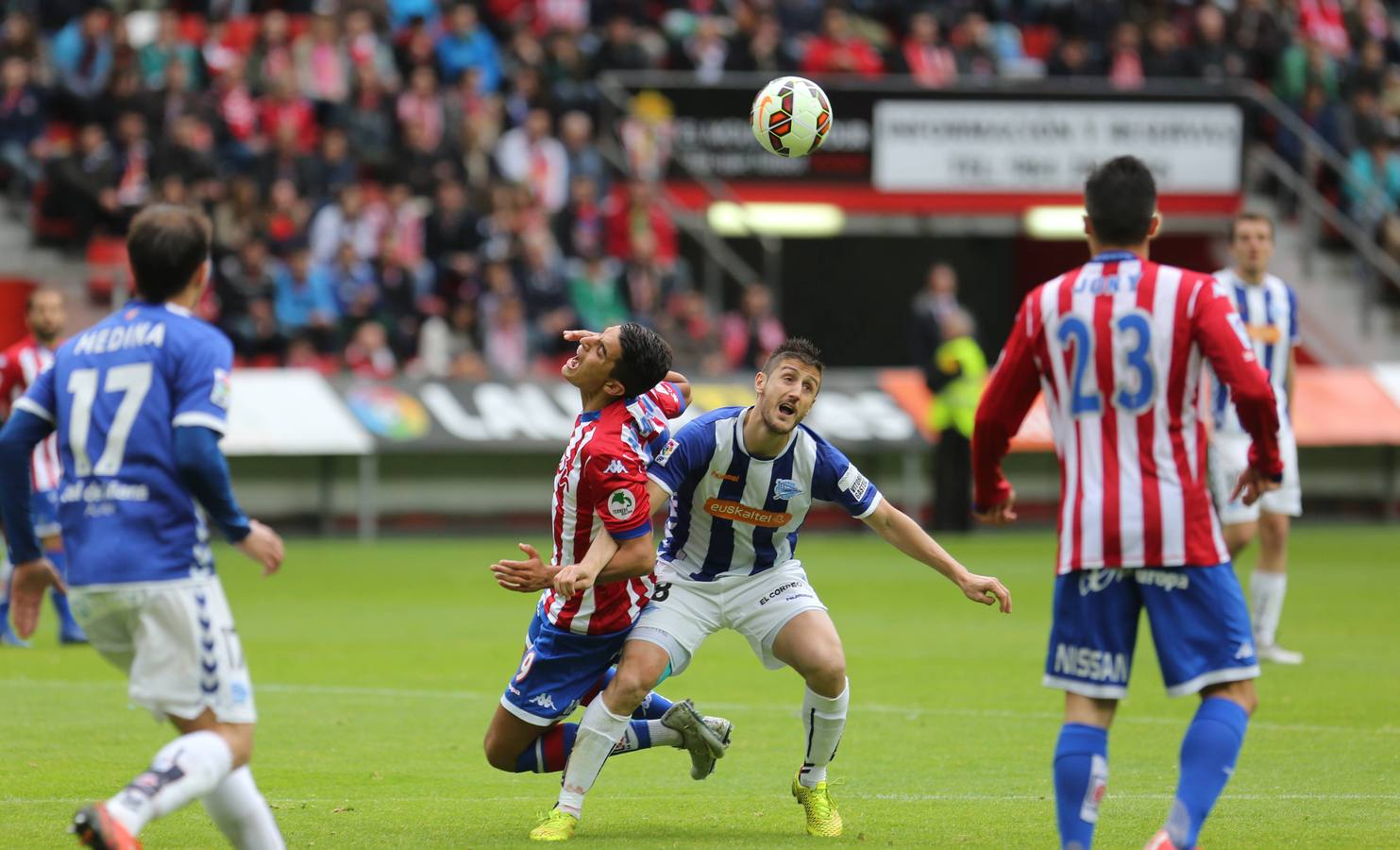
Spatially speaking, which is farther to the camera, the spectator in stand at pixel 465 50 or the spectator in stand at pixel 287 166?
the spectator in stand at pixel 465 50

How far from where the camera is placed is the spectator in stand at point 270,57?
23438 millimetres

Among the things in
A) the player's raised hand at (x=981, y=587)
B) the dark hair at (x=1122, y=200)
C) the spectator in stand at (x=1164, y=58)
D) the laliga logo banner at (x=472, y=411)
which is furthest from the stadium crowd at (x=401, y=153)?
the dark hair at (x=1122, y=200)

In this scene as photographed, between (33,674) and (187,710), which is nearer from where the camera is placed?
(187,710)

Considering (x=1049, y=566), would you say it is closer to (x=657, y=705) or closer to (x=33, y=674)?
(x=33, y=674)

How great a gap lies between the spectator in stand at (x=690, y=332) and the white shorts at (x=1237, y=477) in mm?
10743

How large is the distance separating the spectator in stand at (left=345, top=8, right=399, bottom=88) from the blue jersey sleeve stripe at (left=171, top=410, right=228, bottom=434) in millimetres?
18788

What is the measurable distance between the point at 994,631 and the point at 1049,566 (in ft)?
14.9

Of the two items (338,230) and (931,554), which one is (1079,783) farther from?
(338,230)

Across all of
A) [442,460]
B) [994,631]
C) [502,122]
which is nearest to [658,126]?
[502,122]

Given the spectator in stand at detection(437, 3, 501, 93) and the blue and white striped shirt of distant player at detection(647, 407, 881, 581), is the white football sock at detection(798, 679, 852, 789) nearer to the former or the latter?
the blue and white striped shirt of distant player at detection(647, 407, 881, 581)

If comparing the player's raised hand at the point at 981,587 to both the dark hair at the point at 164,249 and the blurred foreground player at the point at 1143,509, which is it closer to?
the blurred foreground player at the point at 1143,509

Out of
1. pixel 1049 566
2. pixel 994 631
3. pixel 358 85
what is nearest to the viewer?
pixel 994 631

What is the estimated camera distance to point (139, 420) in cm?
552

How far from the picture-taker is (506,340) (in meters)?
22.0
